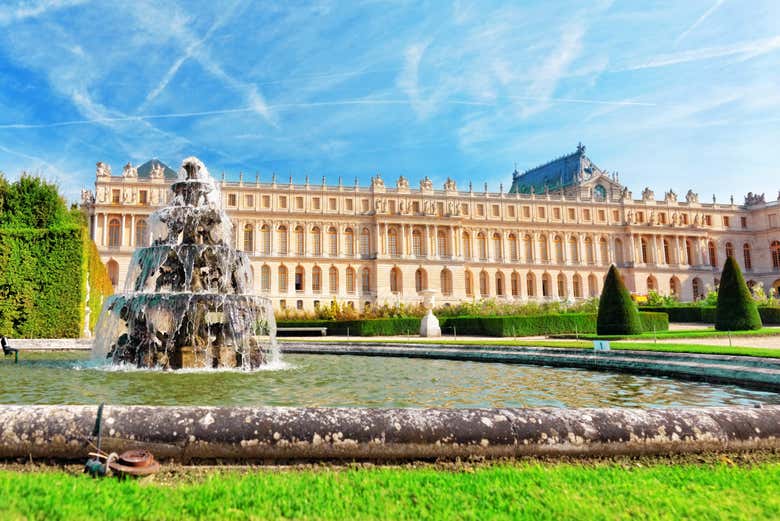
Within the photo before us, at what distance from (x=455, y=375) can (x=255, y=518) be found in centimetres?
654

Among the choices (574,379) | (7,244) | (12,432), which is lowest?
(574,379)

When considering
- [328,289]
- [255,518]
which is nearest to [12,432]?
[255,518]

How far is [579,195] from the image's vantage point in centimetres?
5828

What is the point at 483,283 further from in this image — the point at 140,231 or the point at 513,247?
the point at 140,231

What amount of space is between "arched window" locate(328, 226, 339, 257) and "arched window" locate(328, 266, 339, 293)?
1490 millimetres

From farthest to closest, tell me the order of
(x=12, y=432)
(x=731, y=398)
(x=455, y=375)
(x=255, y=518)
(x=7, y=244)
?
(x=7, y=244), (x=455, y=375), (x=731, y=398), (x=12, y=432), (x=255, y=518)

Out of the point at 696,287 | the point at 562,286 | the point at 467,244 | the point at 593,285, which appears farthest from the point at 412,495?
the point at 696,287

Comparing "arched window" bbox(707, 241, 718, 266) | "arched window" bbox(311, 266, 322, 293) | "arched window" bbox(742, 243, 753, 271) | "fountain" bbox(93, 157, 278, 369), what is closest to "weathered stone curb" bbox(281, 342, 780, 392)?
"fountain" bbox(93, 157, 278, 369)

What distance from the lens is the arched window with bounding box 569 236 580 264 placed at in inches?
2224

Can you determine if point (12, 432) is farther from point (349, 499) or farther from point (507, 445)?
point (507, 445)

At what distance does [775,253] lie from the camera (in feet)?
192

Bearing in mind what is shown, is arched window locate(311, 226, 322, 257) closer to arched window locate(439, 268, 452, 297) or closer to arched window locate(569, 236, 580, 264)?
arched window locate(439, 268, 452, 297)

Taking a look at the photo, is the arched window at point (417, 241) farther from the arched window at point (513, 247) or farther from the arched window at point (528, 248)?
the arched window at point (528, 248)

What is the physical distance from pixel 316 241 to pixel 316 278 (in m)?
3.63
